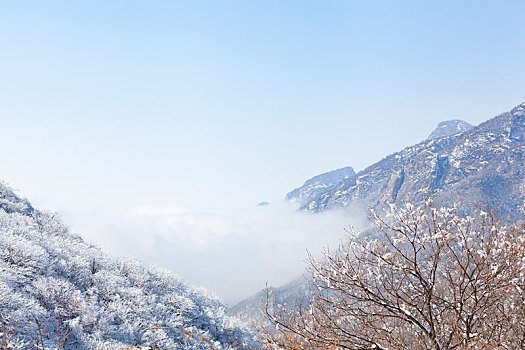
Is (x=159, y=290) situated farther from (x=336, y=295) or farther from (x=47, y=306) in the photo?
(x=336, y=295)

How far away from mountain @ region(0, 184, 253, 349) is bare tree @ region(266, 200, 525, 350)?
7499 millimetres

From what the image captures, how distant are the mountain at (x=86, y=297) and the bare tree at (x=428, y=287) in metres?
7.50

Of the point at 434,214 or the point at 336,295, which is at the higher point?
the point at 434,214

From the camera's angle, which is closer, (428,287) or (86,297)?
(428,287)

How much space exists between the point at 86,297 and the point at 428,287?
2781 cm

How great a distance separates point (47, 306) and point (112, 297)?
6.36m

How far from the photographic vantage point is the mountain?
19.9 metres

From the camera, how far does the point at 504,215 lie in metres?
8.00

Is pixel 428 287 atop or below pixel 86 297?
atop

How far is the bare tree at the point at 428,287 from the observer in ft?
21.9

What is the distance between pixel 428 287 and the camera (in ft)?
23.8

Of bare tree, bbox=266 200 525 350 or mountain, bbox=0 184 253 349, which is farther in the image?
mountain, bbox=0 184 253 349

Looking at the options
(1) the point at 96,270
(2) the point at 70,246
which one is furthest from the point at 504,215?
(2) the point at 70,246

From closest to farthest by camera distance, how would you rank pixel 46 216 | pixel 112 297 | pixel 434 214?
pixel 434 214 → pixel 112 297 → pixel 46 216
